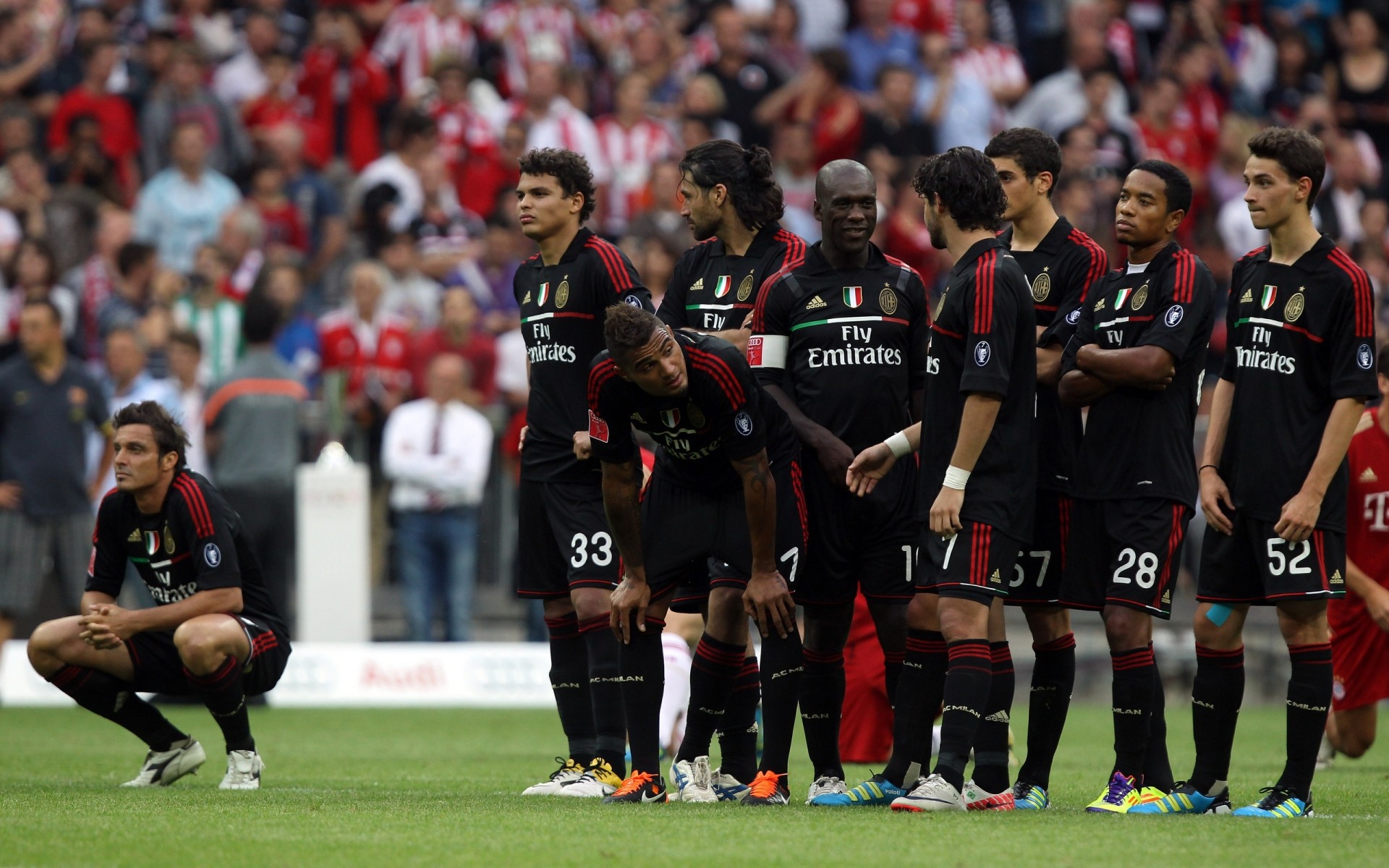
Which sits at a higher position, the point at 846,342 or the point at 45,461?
the point at 846,342

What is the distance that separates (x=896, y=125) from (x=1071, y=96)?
2.34 m

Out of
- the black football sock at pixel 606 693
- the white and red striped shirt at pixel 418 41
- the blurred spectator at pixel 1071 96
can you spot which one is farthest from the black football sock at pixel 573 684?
the blurred spectator at pixel 1071 96

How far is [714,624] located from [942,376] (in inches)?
56.6

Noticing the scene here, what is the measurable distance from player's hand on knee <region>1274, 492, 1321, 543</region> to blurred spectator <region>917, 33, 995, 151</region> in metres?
12.0

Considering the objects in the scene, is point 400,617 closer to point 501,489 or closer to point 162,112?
point 501,489

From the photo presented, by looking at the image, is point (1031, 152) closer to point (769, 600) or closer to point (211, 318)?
point (769, 600)

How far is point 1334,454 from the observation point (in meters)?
7.19

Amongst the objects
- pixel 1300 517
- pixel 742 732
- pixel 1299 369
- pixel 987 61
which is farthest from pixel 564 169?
pixel 987 61

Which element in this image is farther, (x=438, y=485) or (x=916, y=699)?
(x=438, y=485)

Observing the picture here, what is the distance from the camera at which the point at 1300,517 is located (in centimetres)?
717

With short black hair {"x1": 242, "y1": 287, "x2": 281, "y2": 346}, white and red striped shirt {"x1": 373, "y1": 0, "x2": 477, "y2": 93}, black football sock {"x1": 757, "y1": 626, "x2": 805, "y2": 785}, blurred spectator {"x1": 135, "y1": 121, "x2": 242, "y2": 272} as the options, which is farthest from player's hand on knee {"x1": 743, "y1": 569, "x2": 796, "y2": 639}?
white and red striped shirt {"x1": 373, "y1": 0, "x2": 477, "y2": 93}

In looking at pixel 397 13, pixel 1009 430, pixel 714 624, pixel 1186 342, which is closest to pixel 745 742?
pixel 714 624

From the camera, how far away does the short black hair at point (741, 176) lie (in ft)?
27.3

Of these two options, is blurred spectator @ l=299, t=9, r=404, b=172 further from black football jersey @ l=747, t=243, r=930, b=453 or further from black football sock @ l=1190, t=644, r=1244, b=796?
black football sock @ l=1190, t=644, r=1244, b=796
